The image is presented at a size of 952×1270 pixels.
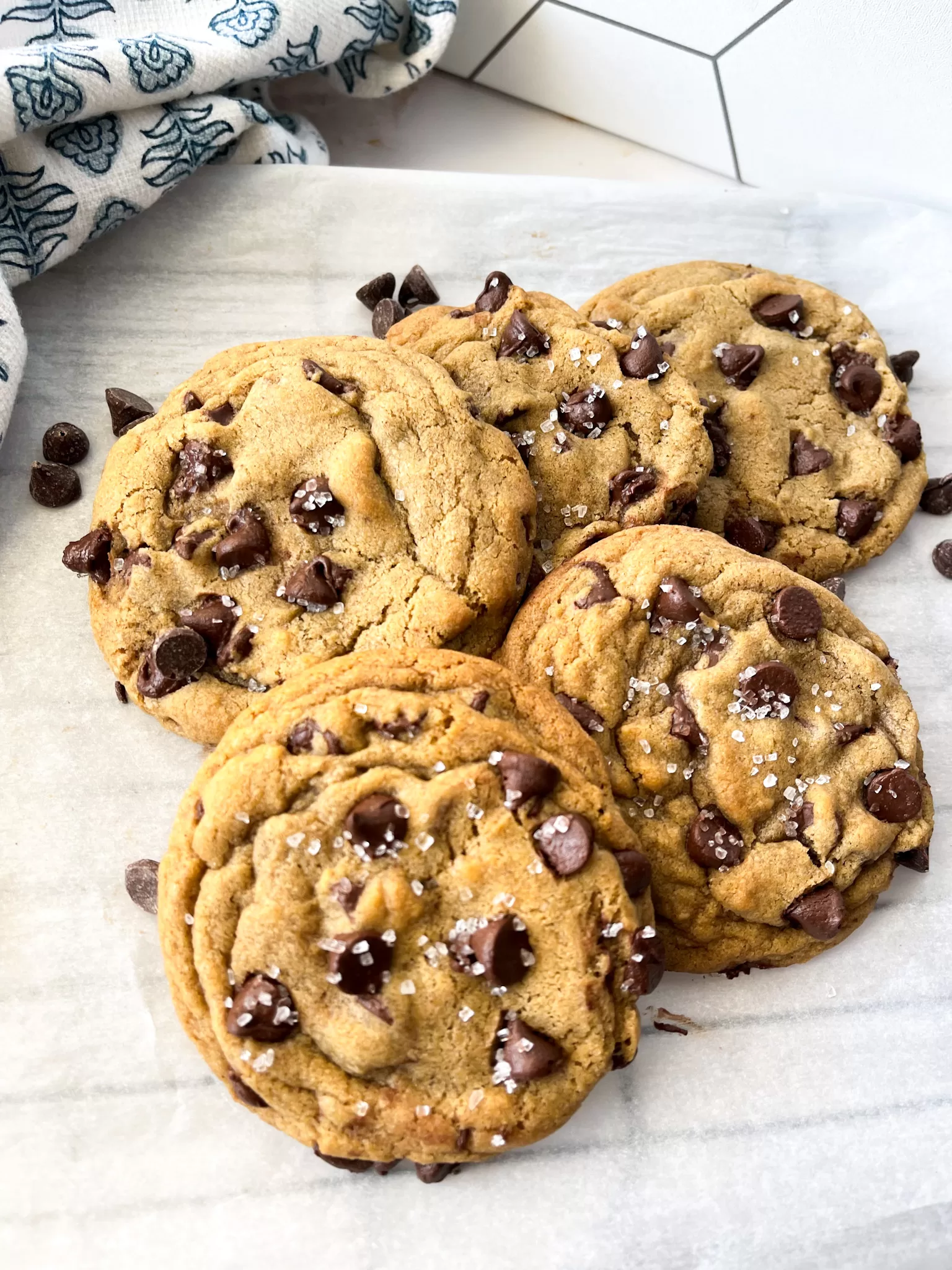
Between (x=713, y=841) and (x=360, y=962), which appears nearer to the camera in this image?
(x=360, y=962)

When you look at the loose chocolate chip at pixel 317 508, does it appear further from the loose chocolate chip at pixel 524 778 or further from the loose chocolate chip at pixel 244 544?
the loose chocolate chip at pixel 524 778

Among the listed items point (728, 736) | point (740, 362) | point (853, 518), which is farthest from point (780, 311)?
point (728, 736)

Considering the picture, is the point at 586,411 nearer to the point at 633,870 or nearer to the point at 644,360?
the point at 644,360

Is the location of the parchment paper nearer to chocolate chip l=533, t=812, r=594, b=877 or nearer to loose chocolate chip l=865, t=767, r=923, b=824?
loose chocolate chip l=865, t=767, r=923, b=824

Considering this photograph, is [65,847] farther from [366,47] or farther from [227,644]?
[366,47]

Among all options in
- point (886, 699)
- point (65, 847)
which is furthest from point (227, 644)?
point (886, 699)

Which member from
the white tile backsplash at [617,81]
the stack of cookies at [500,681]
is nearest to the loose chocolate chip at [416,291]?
the stack of cookies at [500,681]
